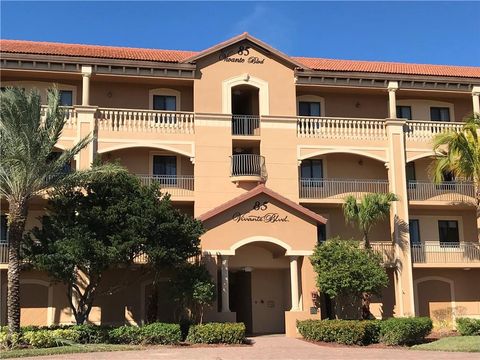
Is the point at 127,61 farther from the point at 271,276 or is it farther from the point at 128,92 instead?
the point at 271,276

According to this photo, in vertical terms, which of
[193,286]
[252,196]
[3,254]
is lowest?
[193,286]

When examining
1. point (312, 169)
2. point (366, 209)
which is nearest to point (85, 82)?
point (312, 169)

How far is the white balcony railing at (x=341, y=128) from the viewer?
30.7 m

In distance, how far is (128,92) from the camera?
31.1 m

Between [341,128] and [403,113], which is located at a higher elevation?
[403,113]

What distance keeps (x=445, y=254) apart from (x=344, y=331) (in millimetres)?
9808

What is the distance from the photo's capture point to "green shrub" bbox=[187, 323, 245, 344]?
74.9 ft

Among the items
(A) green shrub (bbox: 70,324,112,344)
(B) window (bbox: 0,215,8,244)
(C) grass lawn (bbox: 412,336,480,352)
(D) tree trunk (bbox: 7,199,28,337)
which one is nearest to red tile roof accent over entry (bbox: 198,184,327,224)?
(A) green shrub (bbox: 70,324,112,344)

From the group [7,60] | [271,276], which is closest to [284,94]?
[271,276]

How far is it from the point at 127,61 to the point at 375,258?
14794 mm

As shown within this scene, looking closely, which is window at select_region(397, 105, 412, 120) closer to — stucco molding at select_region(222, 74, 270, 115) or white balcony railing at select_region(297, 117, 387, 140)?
white balcony railing at select_region(297, 117, 387, 140)

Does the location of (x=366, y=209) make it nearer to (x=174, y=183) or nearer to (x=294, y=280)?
(x=294, y=280)

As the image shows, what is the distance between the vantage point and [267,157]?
29922 mm

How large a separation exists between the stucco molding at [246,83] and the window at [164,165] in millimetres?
3669
